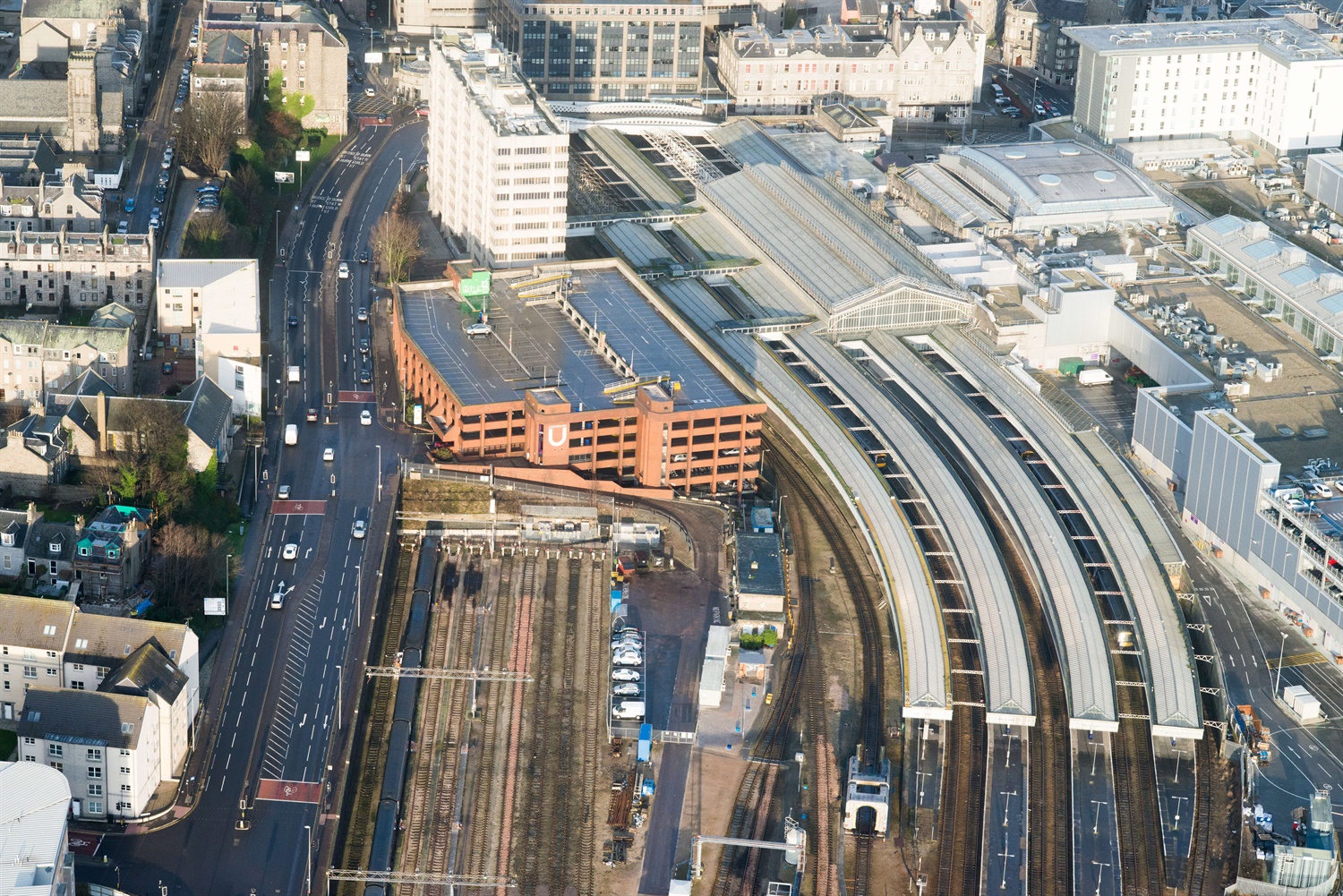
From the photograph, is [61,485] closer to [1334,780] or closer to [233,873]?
[233,873]

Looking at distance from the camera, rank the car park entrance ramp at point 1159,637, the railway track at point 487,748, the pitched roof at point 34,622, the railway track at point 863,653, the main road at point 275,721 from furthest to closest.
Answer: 1. the car park entrance ramp at point 1159,637
2. the railway track at point 863,653
3. the pitched roof at point 34,622
4. the railway track at point 487,748
5. the main road at point 275,721

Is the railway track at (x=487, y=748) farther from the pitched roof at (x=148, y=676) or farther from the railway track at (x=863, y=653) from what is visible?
the pitched roof at (x=148, y=676)

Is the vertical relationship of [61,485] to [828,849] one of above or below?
A: above

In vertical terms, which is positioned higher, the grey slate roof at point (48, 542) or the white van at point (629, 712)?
the grey slate roof at point (48, 542)

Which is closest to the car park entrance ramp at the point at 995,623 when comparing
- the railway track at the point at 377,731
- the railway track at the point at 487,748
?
the railway track at the point at 487,748

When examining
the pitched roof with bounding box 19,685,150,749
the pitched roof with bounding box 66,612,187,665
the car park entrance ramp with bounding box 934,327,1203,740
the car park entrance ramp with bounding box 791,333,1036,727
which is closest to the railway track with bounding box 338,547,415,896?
the pitched roof with bounding box 66,612,187,665

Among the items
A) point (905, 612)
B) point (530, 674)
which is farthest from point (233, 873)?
point (905, 612)
